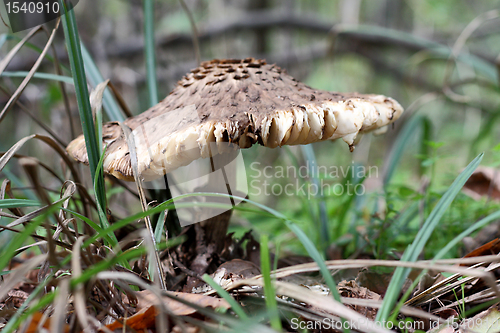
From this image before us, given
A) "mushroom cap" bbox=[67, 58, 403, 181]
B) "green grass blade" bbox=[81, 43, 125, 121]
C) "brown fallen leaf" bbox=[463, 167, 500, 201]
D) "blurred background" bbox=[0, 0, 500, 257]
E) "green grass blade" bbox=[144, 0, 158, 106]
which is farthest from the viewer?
"blurred background" bbox=[0, 0, 500, 257]

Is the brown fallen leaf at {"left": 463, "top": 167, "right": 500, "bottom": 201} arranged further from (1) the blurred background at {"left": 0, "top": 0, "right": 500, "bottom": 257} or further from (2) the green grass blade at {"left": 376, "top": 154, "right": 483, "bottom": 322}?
(2) the green grass blade at {"left": 376, "top": 154, "right": 483, "bottom": 322}

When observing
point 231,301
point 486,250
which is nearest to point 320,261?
point 231,301

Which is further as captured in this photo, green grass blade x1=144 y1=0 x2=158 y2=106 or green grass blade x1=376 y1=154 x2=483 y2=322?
green grass blade x1=144 y1=0 x2=158 y2=106

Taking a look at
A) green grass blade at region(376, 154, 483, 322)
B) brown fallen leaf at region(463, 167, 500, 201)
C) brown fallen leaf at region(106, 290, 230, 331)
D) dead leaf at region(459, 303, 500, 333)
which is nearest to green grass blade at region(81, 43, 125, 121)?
brown fallen leaf at region(106, 290, 230, 331)

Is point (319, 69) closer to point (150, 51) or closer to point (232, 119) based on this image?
point (150, 51)

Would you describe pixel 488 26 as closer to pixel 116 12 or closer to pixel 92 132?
pixel 92 132

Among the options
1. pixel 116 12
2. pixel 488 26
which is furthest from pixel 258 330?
pixel 116 12
